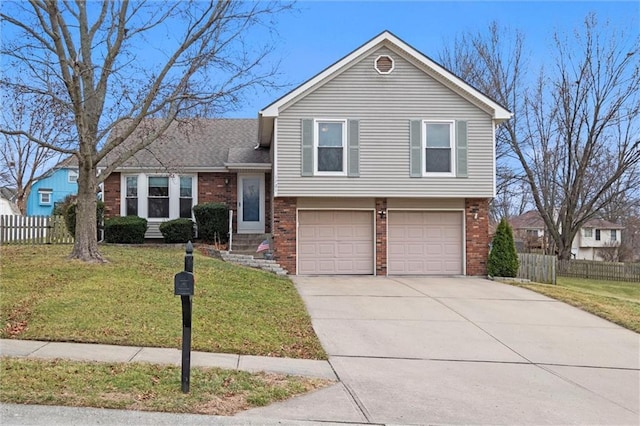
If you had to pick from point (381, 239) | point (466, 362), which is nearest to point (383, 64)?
point (381, 239)

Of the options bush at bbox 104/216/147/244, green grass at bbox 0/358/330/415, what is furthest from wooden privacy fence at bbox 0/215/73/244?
green grass at bbox 0/358/330/415

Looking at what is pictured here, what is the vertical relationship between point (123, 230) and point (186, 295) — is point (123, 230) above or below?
above

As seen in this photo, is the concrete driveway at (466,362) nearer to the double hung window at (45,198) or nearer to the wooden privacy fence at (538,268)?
the wooden privacy fence at (538,268)

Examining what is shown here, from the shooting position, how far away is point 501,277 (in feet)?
48.0

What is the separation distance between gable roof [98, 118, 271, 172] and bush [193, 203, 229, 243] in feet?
5.35

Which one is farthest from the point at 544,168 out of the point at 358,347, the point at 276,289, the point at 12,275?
the point at 12,275

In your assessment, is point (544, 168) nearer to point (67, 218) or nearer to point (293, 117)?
point (293, 117)

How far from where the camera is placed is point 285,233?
14.8m

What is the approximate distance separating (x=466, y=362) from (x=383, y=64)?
1070cm

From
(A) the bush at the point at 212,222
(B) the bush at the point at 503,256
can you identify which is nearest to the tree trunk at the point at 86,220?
(A) the bush at the point at 212,222

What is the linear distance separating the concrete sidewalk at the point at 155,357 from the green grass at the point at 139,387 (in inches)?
9.9

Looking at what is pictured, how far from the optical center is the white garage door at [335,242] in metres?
15.1

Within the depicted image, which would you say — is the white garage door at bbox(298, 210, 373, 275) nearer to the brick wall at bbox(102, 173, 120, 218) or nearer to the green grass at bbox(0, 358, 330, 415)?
the brick wall at bbox(102, 173, 120, 218)

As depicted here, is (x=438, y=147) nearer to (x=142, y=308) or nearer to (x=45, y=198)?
(x=142, y=308)
